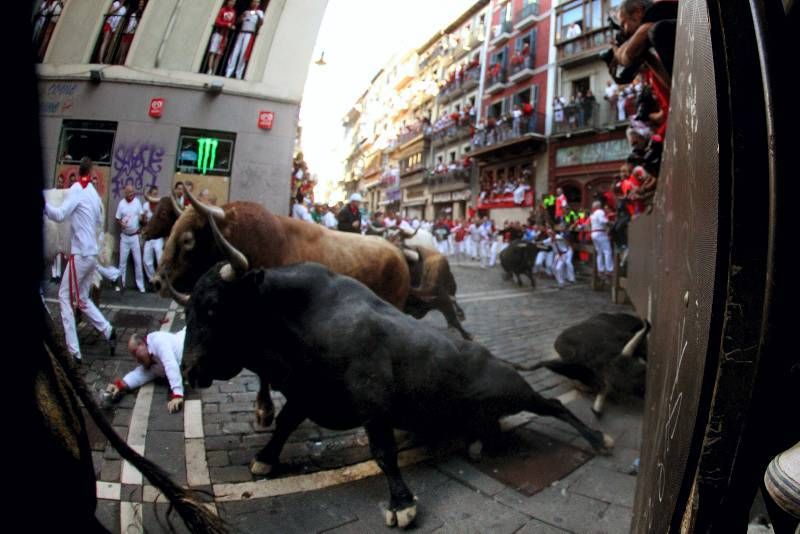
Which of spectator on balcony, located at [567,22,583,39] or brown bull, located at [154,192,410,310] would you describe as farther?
spectator on balcony, located at [567,22,583,39]

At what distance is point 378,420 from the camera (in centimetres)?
247

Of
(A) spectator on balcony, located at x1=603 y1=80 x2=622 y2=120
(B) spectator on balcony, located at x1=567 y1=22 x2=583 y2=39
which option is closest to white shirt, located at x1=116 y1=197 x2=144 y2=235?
(A) spectator on balcony, located at x1=603 y1=80 x2=622 y2=120

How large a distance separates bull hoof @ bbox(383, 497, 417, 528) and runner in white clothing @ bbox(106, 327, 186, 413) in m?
1.52

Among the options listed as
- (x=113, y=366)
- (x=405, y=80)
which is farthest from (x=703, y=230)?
(x=405, y=80)

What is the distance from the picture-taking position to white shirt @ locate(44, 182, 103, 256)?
1.43 m

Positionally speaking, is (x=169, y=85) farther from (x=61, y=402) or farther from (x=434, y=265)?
(x=434, y=265)

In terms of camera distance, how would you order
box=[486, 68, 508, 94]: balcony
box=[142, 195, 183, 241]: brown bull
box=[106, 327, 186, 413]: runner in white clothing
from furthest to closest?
box=[486, 68, 508, 94]: balcony, box=[142, 195, 183, 241]: brown bull, box=[106, 327, 186, 413]: runner in white clothing

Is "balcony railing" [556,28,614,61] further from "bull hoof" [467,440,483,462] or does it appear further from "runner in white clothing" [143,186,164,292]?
"bull hoof" [467,440,483,462]

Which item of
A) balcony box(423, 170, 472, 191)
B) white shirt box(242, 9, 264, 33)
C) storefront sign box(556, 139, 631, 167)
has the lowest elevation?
white shirt box(242, 9, 264, 33)

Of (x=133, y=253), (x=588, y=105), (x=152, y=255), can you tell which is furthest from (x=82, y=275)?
(x=588, y=105)

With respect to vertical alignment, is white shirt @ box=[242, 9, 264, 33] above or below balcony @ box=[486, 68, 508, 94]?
below

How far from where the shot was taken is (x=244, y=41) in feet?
6.61

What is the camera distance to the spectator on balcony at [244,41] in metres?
2.00

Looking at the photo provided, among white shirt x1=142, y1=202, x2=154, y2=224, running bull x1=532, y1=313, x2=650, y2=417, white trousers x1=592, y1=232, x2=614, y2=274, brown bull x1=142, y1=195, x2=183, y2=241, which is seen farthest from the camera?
white trousers x1=592, y1=232, x2=614, y2=274
